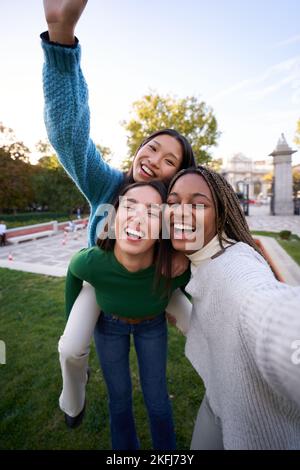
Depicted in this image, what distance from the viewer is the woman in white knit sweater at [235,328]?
0.71 meters

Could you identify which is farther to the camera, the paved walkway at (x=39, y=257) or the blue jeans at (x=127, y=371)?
the paved walkway at (x=39, y=257)

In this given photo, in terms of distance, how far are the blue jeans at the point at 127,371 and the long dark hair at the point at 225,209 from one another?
93 cm

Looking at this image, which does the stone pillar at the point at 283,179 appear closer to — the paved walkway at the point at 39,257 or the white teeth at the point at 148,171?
the paved walkway at the point at 39,257

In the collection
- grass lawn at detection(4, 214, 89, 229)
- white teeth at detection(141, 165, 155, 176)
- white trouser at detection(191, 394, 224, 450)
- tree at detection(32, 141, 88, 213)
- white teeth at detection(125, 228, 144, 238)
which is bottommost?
white trouser at detection(191, 394, 224, 450)

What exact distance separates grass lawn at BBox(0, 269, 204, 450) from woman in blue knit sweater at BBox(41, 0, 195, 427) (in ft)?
1.36

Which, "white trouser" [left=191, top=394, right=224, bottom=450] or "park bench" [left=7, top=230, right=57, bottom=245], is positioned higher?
"white trouser" [left=191, top=394, right=224, bottom=450]

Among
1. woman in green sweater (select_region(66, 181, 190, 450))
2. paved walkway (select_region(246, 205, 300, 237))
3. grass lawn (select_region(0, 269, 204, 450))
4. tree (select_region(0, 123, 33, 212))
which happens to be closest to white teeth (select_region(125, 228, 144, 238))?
woman in green sweater (select_region(66, 181, 190, 450))

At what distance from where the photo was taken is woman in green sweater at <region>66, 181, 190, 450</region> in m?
1.43

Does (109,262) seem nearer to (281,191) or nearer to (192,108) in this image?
(192,108)

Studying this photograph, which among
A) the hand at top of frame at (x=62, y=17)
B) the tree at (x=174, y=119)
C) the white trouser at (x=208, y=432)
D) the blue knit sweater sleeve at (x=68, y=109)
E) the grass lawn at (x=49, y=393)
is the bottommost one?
the grass lawn at (x=49, y=393)

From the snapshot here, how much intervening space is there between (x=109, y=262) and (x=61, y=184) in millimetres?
26687

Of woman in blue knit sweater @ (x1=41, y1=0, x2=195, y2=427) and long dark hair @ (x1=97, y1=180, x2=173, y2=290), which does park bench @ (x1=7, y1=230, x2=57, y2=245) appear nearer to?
woman in blue knit sweater @ (x1=41, y1=0, x2=195, y2=427)

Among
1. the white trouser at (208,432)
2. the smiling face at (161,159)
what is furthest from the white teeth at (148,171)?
the white trouser at (208,432)

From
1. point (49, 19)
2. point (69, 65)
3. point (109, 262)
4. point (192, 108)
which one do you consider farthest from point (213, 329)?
point (192, 108)
